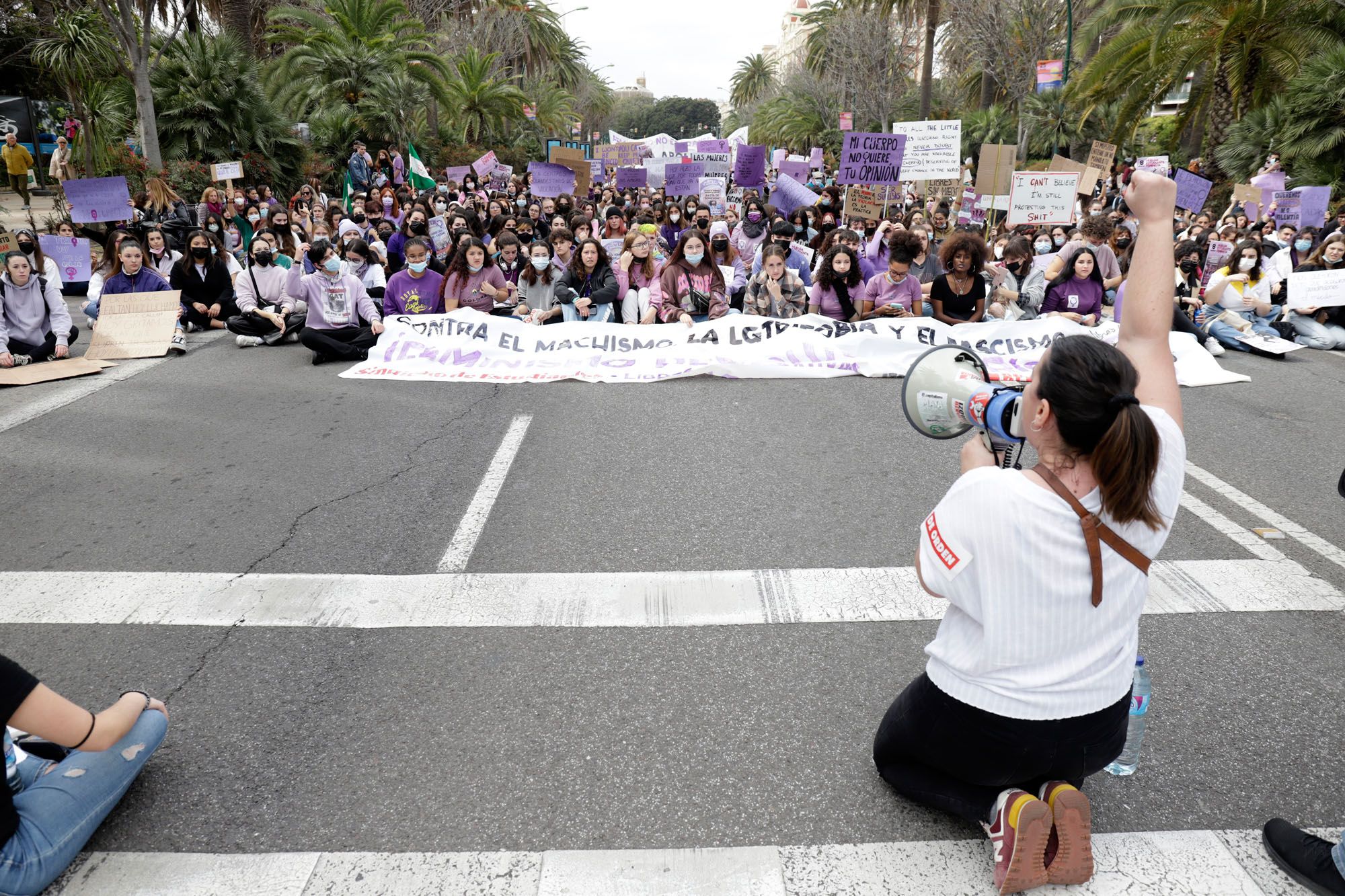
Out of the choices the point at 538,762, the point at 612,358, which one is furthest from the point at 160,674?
the point at 612,358

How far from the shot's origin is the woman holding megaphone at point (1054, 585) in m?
2.09

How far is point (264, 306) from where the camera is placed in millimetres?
10320

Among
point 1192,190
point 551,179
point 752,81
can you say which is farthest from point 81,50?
point 752,81

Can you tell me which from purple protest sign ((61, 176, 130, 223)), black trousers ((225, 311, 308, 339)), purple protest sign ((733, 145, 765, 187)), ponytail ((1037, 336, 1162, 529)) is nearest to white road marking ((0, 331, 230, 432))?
black trousers ((225, 311, 308, 339))

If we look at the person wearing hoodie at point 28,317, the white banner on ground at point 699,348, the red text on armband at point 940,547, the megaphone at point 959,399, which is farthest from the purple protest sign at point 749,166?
the red text on armband at point 940,547

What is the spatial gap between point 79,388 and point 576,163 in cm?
1147

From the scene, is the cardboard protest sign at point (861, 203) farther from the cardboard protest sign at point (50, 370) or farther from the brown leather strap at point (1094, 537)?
the brown leather strap at point (1094, 537)

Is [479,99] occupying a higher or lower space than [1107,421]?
higher

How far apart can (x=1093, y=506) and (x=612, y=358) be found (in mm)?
6882

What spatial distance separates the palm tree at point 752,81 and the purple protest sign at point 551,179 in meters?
64.4

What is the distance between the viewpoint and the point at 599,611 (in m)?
4.05

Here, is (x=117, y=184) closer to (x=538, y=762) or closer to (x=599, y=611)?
(x=599, y=611)

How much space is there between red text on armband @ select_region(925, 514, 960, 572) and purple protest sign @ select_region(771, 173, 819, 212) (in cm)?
1487

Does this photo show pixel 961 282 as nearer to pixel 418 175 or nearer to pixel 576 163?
pixel 576 163
